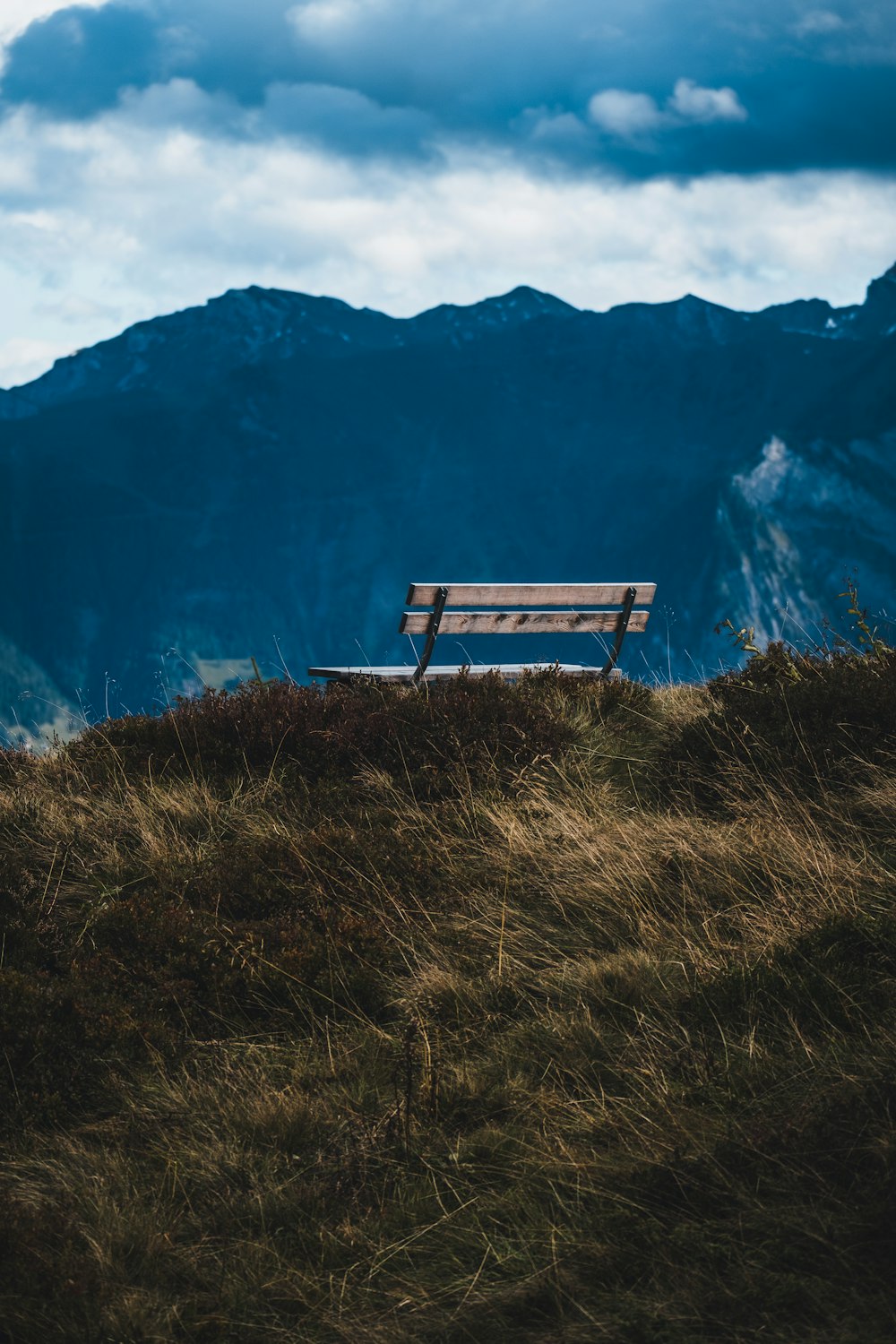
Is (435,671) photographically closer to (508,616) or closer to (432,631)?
(432,631)

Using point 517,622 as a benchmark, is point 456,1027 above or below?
below

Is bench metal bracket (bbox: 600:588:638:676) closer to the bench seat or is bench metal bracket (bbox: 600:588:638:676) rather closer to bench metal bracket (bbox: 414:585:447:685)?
the bench seat

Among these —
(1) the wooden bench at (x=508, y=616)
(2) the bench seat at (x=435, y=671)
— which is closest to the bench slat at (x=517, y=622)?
(1) the wooden bench at (x=508, y=616)

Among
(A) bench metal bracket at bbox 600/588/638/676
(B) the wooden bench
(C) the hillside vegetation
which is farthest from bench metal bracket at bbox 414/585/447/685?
(A) bench metal bracket at bbox 600/588/638/676

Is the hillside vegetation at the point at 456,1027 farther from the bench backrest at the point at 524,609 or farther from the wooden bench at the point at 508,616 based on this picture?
the bench backrest at the point at 524,609

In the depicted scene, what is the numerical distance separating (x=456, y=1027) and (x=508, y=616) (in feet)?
15.2

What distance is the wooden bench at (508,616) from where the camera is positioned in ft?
25.4

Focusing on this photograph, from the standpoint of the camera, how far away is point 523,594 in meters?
8.25

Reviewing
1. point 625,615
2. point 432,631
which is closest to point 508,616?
point 432,631

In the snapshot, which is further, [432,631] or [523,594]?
[523,594]

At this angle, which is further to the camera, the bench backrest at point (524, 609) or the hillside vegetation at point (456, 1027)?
the bench backrest at point (524, 609)

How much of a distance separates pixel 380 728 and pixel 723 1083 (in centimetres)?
334

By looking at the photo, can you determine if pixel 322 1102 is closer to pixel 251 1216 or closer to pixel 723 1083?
pixel 251 1216

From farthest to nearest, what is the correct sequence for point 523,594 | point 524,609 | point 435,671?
point 524,609 < point 523,594 < point 435,671
